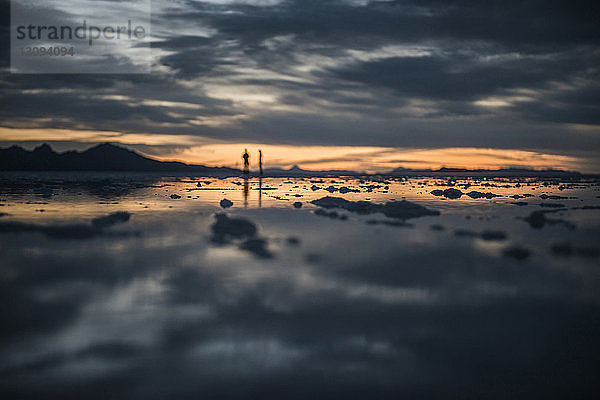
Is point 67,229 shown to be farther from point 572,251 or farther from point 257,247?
point 572,251

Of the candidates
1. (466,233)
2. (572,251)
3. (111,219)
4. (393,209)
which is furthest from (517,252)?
(111,219)

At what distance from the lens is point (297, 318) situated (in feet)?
18.7

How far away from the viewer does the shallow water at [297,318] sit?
4074 millimetres

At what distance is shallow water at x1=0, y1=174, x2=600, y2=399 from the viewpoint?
407 centimetres

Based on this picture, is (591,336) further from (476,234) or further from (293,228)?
(293,228)

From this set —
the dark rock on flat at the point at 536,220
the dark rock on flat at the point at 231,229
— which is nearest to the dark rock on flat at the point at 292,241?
the dark rock on flat at the point at 231,229

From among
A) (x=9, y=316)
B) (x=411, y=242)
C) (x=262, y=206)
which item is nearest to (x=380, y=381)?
(x=9, y=316)

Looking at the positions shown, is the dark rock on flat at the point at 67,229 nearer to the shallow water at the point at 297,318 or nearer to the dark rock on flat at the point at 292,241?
the shallow water at the point at 297,318

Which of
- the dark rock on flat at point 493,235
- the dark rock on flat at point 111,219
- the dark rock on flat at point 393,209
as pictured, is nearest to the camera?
the dark rock on flat at point 493,235

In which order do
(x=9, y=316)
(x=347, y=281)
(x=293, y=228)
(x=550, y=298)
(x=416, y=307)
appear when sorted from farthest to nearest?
(x=293, y=228), (x=347, y=281), (x=550, y=298), (x=416, y=307), (x=9, y=316)

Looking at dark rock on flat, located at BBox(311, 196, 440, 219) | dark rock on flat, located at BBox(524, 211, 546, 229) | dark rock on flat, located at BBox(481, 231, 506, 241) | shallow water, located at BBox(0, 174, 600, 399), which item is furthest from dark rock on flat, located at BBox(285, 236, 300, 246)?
dark rock on flat, located at BBox(524, 211, 546, 229)

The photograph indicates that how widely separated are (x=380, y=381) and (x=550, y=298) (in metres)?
4.21

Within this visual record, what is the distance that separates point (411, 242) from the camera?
11.6 metres

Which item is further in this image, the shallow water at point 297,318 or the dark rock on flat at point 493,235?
the dark rock on flat at point 493,235
